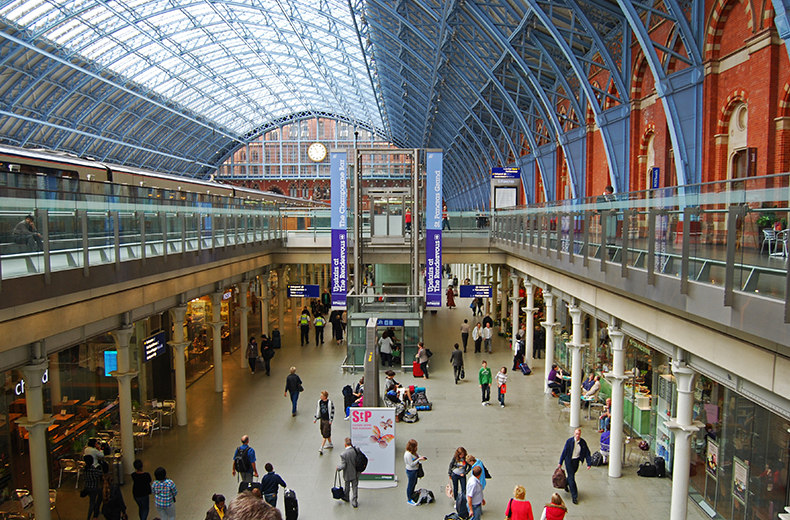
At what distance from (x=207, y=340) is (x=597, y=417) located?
1455cm

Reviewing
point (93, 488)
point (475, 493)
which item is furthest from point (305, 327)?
point (475, 493)

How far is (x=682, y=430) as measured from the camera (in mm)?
9000

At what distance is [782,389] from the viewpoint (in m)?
5.73

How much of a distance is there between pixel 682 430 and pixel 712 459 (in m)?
1.69

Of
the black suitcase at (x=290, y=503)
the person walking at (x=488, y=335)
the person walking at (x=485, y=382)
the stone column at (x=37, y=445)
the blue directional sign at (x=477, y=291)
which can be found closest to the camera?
the stone column at (x=37, y=445)

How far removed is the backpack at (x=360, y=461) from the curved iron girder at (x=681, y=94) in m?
10.4

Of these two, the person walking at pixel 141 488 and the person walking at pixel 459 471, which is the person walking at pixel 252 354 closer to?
the person walking at pixel 141 488

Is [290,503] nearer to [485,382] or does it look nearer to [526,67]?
[485,382]

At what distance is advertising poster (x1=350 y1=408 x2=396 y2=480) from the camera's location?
37.3 feet

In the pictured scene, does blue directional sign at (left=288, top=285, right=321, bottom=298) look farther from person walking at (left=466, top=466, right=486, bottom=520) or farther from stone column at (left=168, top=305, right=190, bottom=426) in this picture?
person walking at (left=466, top=466, right=486, bottom=520)

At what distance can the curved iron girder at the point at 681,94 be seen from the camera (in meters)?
14.2

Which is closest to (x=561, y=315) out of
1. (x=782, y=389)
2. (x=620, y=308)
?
(x=620, y=308)

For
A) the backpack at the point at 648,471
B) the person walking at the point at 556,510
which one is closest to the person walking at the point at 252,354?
the backpack at the point at 648,471

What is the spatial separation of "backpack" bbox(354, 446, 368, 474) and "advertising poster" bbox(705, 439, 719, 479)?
619 cm
